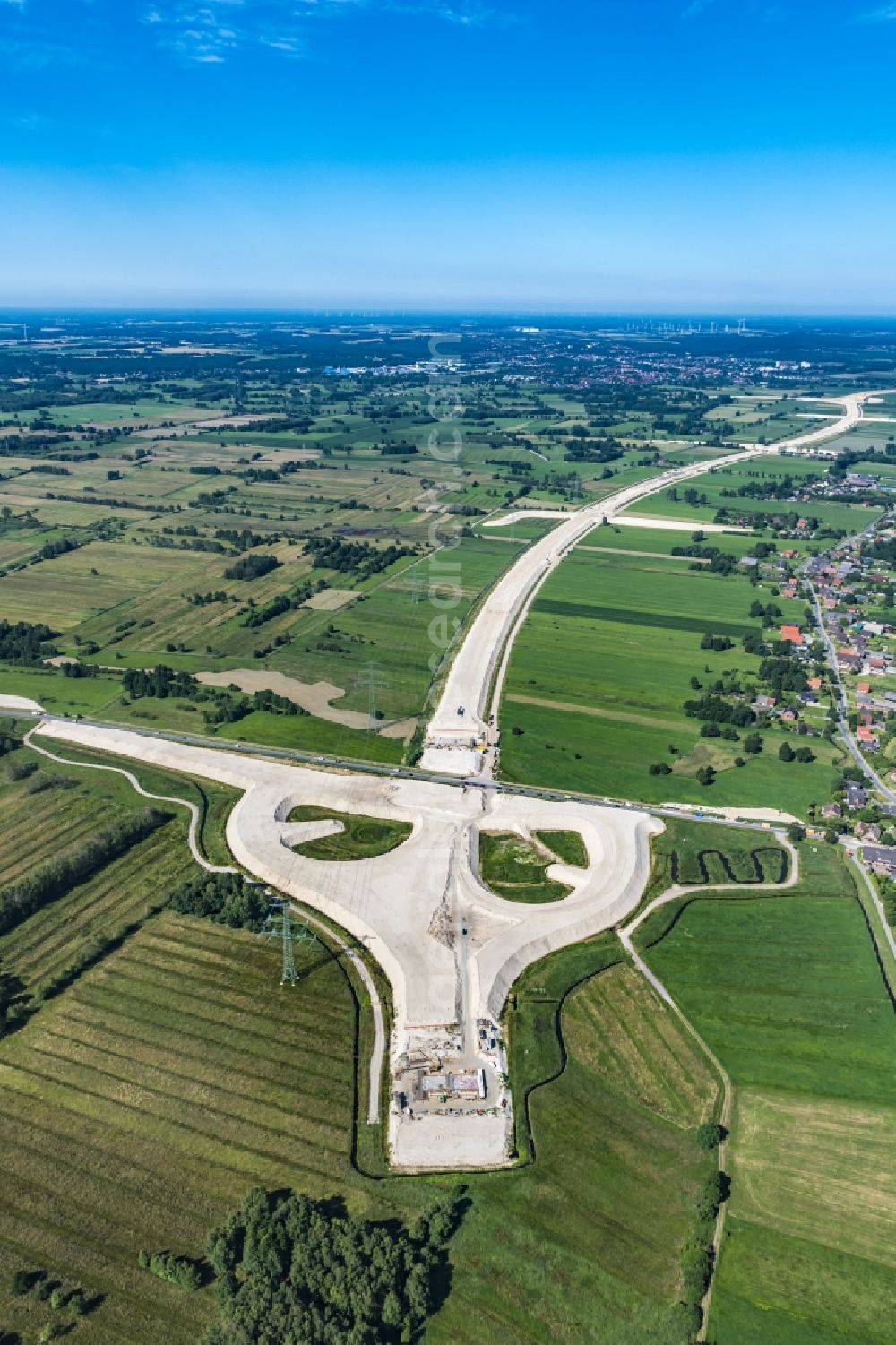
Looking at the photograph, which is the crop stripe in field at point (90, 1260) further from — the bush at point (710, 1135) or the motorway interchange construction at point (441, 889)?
the bush at point (710, 1135)

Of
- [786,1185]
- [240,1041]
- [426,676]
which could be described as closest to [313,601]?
[426,676]

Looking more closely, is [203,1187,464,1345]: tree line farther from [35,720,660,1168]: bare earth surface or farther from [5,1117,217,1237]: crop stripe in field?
[35,720,660,1168]: bare earth surface

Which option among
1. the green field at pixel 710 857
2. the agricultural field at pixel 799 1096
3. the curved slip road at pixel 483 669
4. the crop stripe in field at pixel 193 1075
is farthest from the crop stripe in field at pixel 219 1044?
the curved slip road at pixel 483 669

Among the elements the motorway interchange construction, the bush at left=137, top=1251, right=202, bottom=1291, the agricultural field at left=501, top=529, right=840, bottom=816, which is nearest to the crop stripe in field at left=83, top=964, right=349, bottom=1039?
the motorway interchange construction

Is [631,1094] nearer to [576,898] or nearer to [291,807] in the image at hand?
[576,898]

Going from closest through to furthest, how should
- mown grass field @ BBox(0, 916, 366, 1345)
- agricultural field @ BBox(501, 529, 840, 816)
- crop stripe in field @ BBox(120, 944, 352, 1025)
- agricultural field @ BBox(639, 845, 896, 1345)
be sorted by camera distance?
agricultural field @ BBox(639, 845, 896, 1345)
mown grass field @ BBox(0, 916, 366, 1345)
crop stripe in field @ BBox(120, 944, 352, 1025)
agricultural field @ BBox(501, 529, 840, 816)
